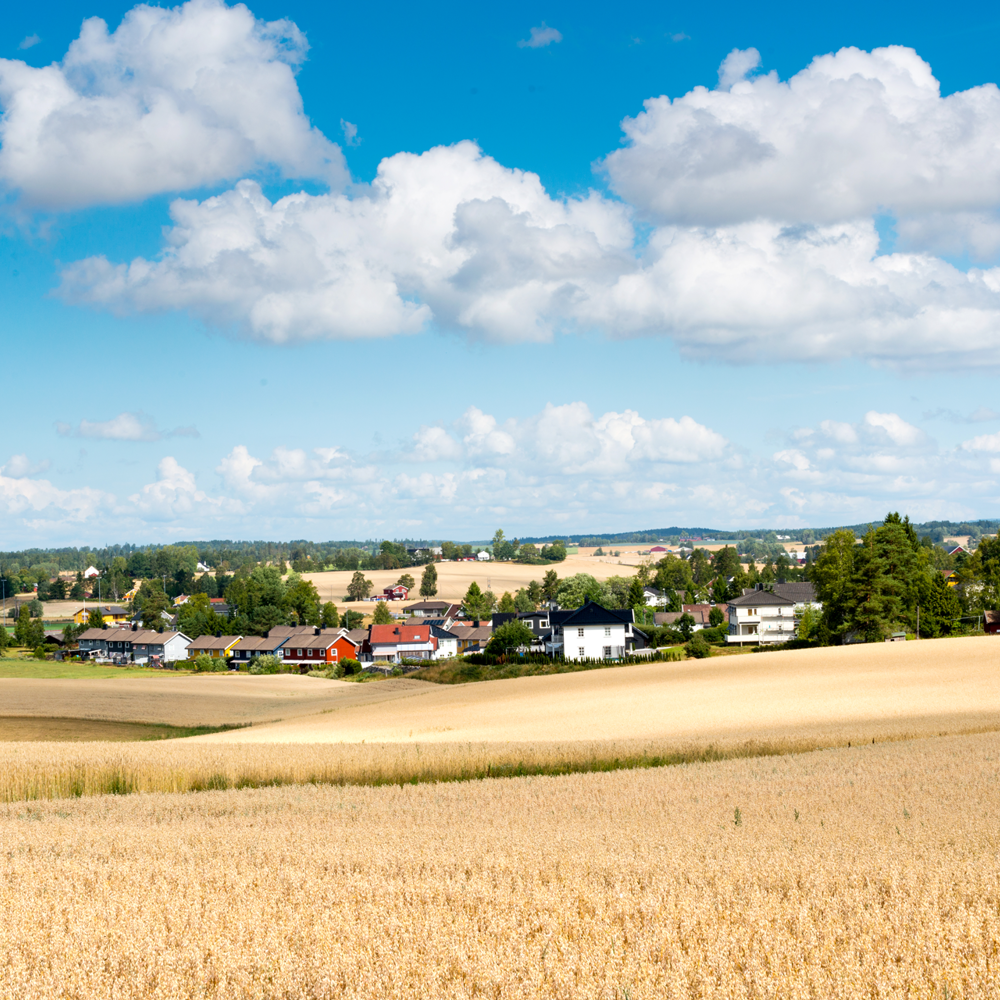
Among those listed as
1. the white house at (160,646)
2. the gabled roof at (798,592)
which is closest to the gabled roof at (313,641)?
the white house at (160,646)

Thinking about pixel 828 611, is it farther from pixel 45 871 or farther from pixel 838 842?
pixel 45 871

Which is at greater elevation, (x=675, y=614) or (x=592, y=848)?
(x=592, y=848)

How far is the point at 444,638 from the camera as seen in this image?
12631 centimetres

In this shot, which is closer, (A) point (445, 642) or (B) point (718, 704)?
(B) point (718, 704)

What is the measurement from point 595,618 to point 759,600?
22669mm

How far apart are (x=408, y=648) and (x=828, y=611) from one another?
59.9m

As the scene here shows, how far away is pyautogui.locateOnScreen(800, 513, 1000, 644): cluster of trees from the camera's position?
76.4m

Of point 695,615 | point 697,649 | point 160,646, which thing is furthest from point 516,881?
point 160,646

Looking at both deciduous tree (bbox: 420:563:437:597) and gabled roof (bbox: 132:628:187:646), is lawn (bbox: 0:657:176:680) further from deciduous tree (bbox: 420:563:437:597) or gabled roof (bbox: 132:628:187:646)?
deciduous tree (bbox: 420:563:437:597)

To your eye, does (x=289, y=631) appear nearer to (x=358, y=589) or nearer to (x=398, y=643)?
(x=398, y=643)

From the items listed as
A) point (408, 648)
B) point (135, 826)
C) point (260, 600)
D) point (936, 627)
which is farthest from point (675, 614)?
point (135, 826)

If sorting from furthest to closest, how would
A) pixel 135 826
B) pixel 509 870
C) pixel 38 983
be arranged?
1. pixel 135 826
2. pixel 509 870
3. pixel 38 983

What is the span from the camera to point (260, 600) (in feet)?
454

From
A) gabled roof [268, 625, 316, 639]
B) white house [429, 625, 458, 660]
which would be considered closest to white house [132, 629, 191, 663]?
gabled roof [268, 625, 316, 639]
